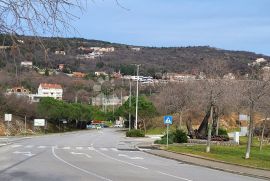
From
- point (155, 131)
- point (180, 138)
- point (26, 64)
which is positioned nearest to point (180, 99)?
point (180, 138)

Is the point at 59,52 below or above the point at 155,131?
above

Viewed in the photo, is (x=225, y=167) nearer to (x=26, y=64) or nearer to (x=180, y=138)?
(x=26, y=64)

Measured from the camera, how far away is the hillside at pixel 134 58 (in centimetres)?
643

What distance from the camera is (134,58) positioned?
141 m

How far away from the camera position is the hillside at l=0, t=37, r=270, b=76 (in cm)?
643

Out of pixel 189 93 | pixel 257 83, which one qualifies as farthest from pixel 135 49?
pixel 257 83

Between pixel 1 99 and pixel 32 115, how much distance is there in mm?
14155

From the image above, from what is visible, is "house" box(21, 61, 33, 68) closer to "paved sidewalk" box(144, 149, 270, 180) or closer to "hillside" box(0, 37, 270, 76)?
"hillside" box(0, 37, 270, 76)

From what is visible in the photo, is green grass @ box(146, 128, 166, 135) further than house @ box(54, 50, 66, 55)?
Yes

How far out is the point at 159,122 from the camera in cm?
10794

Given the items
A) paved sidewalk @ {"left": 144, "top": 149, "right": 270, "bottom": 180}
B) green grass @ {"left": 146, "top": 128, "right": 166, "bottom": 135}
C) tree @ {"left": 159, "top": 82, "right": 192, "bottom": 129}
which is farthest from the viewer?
green grass @ {"left": 146, "top": 128, "right": 166, "bottom": 135}

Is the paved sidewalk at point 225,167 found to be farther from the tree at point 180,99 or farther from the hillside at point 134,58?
the tree at point 180,99

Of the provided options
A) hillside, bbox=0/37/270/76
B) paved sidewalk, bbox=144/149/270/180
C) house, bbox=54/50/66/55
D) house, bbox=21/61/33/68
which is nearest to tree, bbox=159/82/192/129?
hillside, bbox=0/37/270/76

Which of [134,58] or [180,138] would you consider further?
[134,58]
